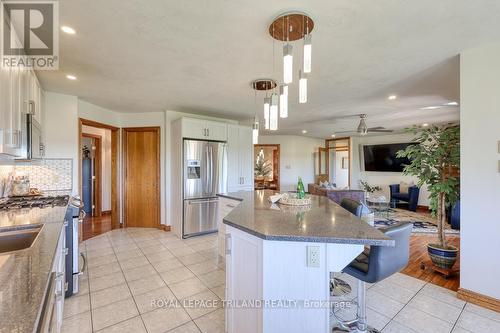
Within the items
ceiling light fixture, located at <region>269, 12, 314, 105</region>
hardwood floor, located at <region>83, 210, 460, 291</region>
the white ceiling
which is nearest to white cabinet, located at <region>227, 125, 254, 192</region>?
the white ceiling

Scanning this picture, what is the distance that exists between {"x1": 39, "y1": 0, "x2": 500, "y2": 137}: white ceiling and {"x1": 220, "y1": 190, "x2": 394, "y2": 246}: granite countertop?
1.51 metres

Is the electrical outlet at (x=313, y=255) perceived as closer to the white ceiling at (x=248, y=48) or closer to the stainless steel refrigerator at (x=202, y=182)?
the white ceiling at (x=248, y=48)

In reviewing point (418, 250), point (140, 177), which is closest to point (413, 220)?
point (418, 250)

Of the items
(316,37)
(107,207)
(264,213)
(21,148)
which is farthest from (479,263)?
(107,207)

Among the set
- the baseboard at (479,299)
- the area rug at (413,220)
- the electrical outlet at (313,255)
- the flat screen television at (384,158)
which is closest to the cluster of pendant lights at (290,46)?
the electrical outlet at (313,255)

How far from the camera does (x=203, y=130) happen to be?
451cm

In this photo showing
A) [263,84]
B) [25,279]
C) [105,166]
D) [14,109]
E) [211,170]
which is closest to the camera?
[25,279]

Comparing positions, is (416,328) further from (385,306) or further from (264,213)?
(264,213)

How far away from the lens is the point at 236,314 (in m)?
1.63

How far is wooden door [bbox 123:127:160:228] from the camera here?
486 cm

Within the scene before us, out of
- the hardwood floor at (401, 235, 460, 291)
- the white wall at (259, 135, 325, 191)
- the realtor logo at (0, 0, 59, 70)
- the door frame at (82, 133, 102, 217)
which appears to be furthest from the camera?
the white wall at (259, 135, 325, 191)

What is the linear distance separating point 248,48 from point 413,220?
5.66 meters

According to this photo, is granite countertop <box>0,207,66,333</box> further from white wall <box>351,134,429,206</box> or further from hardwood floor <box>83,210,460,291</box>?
white wall <box>351,134,429,206</box>

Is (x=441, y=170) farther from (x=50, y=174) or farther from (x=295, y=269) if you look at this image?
(x=50, y=174)
